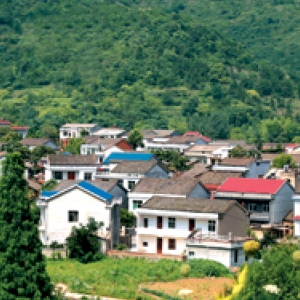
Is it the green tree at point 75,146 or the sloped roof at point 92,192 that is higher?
the green tree at point 75,146

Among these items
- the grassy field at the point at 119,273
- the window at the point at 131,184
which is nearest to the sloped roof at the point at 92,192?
the grassy field at the point at 119,273

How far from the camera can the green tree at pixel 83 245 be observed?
1355 inches

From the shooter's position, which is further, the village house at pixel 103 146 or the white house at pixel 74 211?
the village house at pixel 103 146

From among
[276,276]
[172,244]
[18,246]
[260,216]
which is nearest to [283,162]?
[260,216]

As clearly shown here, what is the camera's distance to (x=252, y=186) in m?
38.7

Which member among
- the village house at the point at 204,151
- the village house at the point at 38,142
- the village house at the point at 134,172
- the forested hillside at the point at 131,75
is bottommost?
the village house at the point at 134,172

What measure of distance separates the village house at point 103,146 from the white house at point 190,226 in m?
24.4

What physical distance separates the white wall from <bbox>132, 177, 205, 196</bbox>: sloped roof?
340 centimetres

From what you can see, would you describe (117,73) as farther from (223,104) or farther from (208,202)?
(208,202)

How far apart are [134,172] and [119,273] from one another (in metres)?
12.8

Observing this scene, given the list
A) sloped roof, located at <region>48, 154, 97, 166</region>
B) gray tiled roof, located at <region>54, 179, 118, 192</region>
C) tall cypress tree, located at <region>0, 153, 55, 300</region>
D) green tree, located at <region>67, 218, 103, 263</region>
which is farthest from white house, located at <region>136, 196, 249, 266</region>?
sloped roof, located at <region>48, 154, 97, 166</region>

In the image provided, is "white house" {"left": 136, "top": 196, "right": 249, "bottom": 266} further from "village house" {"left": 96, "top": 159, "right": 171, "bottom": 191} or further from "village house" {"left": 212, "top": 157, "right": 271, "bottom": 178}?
"village house" {"left": 212, "top": 157, "right": 271, "bottom": 178}

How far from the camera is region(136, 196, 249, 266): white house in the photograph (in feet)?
111

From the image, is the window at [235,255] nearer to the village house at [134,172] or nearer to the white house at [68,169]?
the village house at [134,172]
